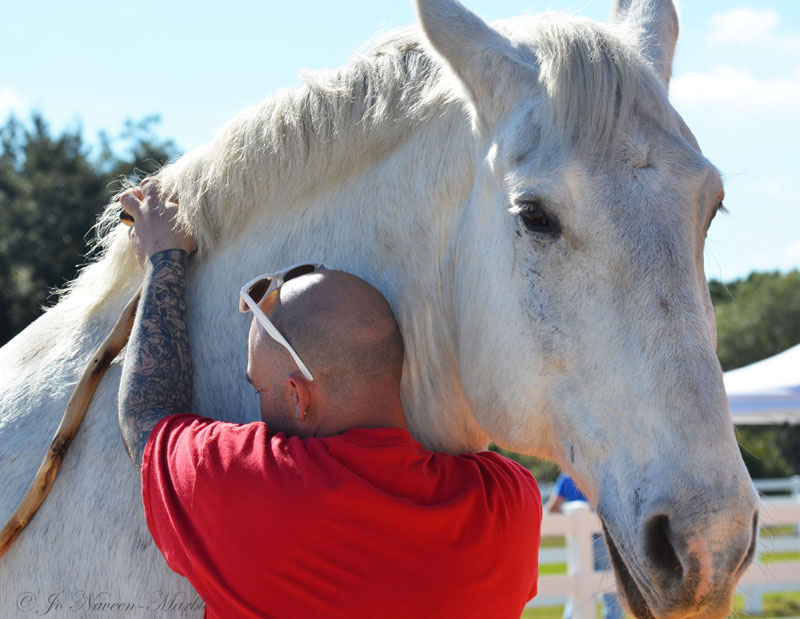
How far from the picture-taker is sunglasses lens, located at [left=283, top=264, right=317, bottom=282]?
2223mm

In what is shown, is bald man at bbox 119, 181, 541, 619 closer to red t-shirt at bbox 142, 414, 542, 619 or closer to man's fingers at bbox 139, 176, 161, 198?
red t-shirt at bbox 142, 414, 542, 619

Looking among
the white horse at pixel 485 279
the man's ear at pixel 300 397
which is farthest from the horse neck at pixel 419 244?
the man's ear at pixel 300 397

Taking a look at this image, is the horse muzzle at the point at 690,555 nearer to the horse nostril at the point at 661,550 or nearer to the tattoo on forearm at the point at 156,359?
the horse nostril at the point at 661,550

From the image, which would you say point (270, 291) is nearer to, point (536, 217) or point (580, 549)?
point (536, 217)

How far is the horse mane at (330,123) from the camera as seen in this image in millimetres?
2092

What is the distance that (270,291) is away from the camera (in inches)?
83.2

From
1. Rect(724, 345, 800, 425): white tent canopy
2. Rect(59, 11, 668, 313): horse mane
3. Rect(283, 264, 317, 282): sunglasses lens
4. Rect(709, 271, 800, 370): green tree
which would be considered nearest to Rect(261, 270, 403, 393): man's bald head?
Rect(283, 264, 317, 282): sunglasses lens

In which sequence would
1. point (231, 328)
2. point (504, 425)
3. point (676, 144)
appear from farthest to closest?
point (231, 328) → point (504, 425) → point (676, 144)

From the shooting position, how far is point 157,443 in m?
2.02

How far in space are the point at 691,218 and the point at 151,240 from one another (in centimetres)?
166

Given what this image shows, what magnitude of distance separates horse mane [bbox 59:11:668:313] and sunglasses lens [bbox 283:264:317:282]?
1.23 ft

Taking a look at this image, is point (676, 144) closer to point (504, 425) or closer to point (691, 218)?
point (691, 218)

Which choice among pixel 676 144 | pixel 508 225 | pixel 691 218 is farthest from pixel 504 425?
pixel 676 144

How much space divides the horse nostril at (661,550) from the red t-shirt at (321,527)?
443 millimetres
